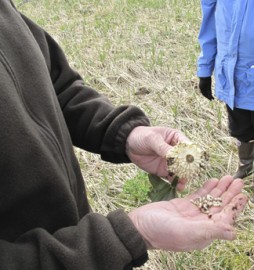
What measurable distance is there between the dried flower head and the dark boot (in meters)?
1.55

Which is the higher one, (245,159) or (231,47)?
(231,47)

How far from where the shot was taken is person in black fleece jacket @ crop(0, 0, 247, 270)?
92cm

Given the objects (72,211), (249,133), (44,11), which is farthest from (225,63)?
(44,11)

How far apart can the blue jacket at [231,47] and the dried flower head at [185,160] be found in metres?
1.11

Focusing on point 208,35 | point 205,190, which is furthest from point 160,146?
point 208,35

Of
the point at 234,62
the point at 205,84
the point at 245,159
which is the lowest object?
the point at 245,159

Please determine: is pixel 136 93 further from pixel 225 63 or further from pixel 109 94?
pixel 225 63

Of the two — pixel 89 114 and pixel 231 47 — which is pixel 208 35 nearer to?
pixel 231 47

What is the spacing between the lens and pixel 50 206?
103 centimetres

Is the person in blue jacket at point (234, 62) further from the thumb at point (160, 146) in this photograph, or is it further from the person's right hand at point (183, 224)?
the person's right hand at point (183, 224)

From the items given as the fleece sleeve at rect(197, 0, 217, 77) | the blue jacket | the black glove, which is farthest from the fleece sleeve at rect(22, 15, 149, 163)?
the black glove

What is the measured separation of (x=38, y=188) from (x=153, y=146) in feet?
1.30

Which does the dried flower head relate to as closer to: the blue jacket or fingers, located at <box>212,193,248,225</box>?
fingers, located at <box>212,193,248,225</box>

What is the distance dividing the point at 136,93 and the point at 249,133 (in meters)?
1.47
